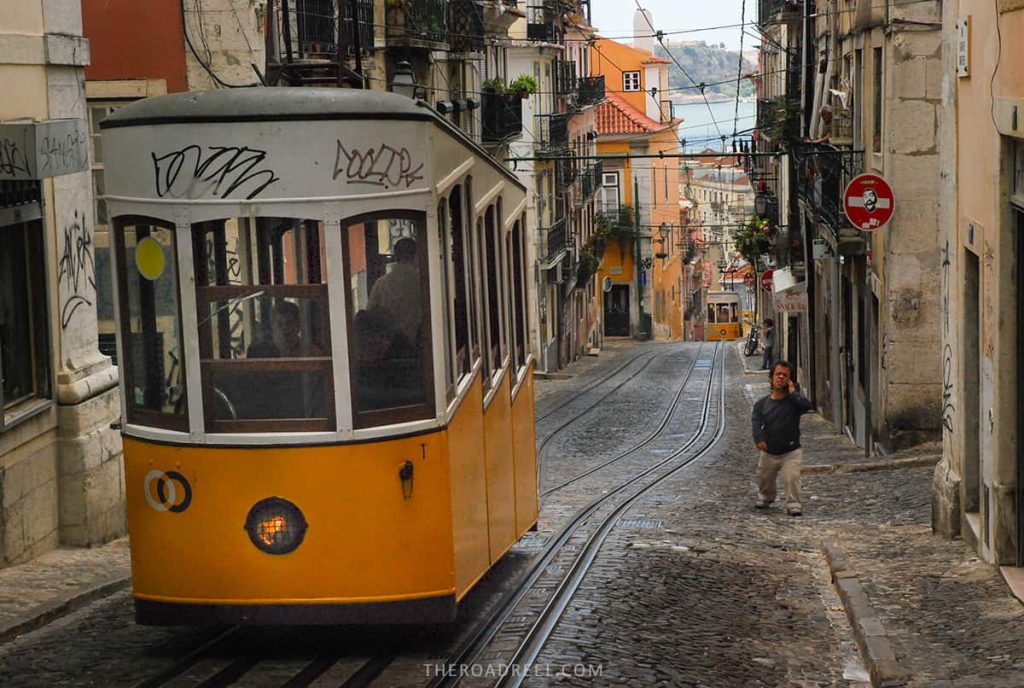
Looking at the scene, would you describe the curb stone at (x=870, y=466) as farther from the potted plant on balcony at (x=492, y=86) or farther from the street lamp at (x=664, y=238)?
the street lamp at (x=664, y=238)

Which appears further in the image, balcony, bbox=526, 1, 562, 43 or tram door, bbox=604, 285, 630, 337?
tram door, bbox=604, 285, 630, 337

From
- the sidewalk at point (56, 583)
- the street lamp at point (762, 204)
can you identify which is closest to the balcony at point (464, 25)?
the street lamp at point (762, 204)

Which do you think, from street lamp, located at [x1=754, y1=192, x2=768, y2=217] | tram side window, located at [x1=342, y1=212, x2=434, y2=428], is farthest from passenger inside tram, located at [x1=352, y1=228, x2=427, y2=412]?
street lamp, located at [x1=754, y1=192, x2=768, y2=217]

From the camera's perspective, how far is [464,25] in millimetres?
34375

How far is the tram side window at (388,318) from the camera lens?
7445 millimetres

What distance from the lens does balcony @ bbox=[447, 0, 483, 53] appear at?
1315 inches

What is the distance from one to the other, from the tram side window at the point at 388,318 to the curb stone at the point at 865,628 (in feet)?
8.51

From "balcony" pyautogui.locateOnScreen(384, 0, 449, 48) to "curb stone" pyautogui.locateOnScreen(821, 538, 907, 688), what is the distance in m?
19.3

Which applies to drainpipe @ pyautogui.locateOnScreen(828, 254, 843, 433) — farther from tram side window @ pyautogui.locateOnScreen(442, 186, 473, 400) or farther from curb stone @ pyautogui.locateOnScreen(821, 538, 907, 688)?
tram side window @ pyautogui.locateOnScreen(442, 186, 473, 400)

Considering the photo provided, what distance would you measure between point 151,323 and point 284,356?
700mm

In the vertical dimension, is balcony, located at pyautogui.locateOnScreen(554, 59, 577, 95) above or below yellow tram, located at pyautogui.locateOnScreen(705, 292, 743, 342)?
above

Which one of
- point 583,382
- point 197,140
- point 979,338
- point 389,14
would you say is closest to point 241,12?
point 389,14

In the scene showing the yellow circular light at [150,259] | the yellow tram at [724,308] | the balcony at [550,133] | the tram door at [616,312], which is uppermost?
the balcony at [550,133]

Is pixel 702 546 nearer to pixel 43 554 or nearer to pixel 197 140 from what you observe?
pixel 43 554
